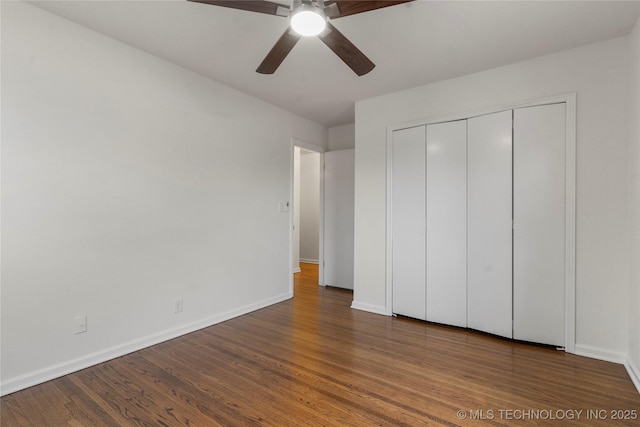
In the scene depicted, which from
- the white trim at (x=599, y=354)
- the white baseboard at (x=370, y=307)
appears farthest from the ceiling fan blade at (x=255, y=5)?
the white trim at (x=599, y=354)

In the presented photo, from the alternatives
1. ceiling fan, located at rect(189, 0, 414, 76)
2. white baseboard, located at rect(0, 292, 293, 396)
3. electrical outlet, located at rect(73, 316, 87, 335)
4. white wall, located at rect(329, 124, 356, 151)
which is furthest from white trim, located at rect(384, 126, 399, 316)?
electrical outlet, located at rect(73, 316, 87, 335)

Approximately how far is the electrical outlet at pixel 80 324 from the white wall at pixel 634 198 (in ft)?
12.9

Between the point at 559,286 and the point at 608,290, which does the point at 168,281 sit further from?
the point at 608,290

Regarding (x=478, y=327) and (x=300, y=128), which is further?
(x=300, y=128)

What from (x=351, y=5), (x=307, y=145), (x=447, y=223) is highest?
(x=351, y=5)

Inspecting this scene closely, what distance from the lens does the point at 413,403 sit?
6.31ft

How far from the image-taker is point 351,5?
1.65 m

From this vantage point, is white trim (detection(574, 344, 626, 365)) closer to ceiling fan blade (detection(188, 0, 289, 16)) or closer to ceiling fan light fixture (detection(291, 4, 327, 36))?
ceiling fan light fixture (detection(291, 4, 327, 36))

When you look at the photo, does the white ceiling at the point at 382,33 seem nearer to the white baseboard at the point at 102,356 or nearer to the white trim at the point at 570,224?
the white trim at the point at 570,224

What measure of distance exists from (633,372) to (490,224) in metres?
1.41

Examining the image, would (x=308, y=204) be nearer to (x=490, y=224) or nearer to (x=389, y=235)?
(x=389, y=235)

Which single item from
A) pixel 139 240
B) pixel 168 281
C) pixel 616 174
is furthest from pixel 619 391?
pixel 139 240

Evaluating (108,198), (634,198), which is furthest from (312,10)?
(634,198)

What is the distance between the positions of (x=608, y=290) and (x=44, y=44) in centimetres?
463
